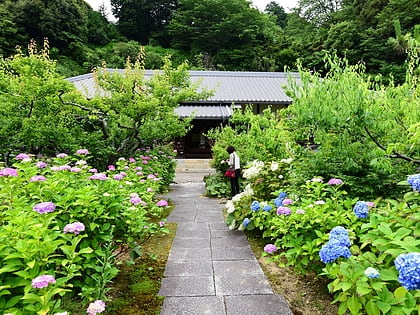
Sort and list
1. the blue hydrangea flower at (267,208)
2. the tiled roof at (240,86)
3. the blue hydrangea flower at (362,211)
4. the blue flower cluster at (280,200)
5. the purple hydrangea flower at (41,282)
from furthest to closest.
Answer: the tiled roof at (240,86) < the blue hydrangea flower at (267,208) < the blue flower cluster at (280,200) < the blue hydrangea flower at (362,211) < the purple hydrangea flower at (41,282)

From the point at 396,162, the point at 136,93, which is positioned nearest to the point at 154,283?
the point at 396,162

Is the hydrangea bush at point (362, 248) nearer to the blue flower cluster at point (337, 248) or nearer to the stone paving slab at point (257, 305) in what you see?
the blue flower cluster at point (337, 248)

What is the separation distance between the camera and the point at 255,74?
66.4ft

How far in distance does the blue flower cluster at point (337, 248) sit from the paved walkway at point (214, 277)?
0.85 meters

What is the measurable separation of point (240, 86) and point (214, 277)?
648 inches

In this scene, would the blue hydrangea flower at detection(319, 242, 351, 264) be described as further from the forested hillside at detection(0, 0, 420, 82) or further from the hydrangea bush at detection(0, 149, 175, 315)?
the forested hillside at detection(0, 0, 420, 82)

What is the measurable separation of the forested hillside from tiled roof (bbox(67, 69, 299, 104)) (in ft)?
18.7

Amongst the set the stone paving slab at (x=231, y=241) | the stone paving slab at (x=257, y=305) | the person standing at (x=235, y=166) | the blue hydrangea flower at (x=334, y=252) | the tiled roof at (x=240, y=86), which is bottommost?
the stone paving slab at (x=231, y=241)

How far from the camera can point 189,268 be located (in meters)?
3.02

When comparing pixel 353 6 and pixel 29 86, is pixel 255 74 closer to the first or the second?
pixel 353 6

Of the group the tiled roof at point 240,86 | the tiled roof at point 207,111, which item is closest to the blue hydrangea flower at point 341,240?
the tiled roof at point 207,111

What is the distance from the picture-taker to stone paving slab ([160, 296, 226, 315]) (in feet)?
7.24

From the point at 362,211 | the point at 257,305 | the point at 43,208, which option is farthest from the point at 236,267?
the point at 43,208

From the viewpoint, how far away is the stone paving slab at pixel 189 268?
2.88 metres
